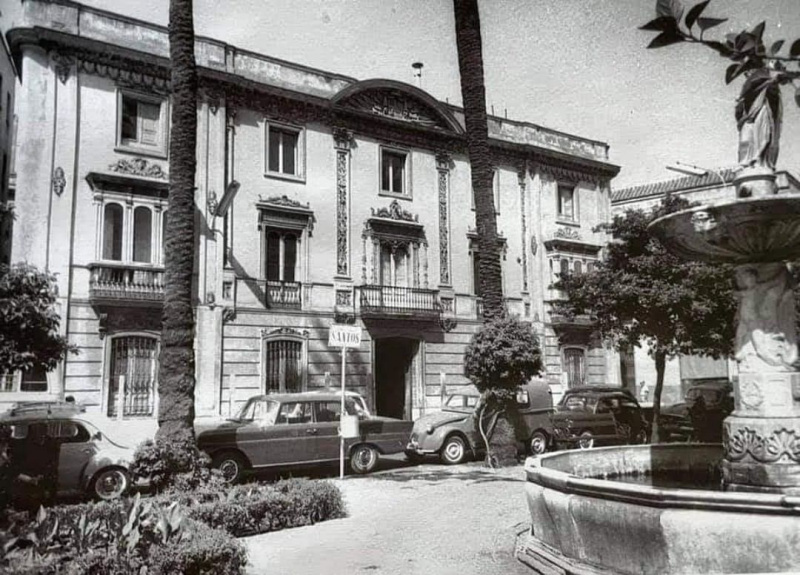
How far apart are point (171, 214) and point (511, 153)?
19.4 meters

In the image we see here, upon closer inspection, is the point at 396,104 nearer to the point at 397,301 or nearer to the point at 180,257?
the point at 397,301

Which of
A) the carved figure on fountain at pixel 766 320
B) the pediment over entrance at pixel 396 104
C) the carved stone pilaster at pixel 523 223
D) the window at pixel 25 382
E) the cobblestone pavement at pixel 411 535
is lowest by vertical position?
the cobblestone pavement at pixel 411 535

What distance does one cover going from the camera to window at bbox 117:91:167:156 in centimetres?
1952

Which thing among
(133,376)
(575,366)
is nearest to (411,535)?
(133,376)

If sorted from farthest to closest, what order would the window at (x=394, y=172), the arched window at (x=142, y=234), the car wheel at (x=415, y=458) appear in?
the window at (x=394, y=172) → the arched window at (x=142, y=234) → the car wheel at (x=415, y=458)

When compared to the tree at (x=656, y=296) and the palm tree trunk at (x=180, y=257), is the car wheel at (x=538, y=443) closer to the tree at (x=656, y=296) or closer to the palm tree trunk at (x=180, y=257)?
the tree at (x=656, y=296)

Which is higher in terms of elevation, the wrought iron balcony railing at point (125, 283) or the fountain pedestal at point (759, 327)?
the wrought iron balcony railing at point (125, 283)

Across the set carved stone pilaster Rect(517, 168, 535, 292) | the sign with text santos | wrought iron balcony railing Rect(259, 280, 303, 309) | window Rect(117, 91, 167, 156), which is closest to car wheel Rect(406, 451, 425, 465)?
the sign with text santos

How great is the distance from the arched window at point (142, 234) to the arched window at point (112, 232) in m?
0.40

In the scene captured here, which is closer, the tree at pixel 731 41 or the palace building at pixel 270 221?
the tree at pixel 731 41

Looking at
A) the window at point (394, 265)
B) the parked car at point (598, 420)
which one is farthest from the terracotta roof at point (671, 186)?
the parked car at point (598, 420)

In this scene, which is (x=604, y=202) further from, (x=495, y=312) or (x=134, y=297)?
(x=134, y=297)

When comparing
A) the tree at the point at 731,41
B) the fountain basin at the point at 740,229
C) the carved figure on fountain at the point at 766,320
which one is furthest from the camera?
the carved figure on fountain at the point at 766,320

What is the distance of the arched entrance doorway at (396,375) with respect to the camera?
24375mm
